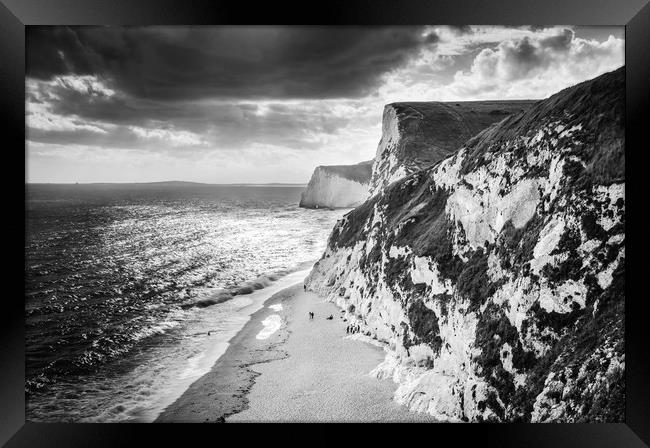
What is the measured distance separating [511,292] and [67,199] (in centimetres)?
1471

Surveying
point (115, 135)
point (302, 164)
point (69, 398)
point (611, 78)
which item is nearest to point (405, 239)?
point (302, 164)

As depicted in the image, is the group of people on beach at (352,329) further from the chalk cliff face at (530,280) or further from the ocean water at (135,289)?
the ocean water at (135,289)

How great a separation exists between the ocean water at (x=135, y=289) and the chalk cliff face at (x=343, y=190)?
20714 millimetres

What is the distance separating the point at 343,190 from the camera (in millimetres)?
51812

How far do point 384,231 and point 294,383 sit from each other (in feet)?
26.4

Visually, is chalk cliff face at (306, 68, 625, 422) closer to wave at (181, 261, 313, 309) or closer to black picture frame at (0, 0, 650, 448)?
black picture frame at (0, 0, 650, 448)

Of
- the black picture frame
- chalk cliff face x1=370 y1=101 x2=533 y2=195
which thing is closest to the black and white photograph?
the black picture frame

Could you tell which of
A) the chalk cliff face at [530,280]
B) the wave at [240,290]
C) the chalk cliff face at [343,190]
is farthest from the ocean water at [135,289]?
the chalk cliff face at [343,190]

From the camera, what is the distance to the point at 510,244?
891 cm

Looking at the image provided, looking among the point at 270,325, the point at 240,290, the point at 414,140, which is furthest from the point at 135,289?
the point at 414,140

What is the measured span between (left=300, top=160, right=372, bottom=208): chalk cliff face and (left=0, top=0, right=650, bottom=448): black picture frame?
123 ft

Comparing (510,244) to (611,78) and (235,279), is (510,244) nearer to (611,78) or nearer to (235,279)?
(611,78)

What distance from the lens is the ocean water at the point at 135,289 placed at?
1030 cm

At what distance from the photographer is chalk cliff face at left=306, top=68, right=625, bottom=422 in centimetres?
716
